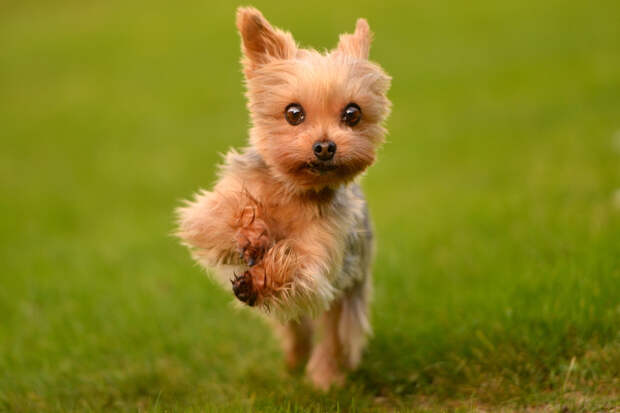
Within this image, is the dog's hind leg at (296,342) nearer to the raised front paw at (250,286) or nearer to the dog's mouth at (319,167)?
the raised front paw at (250,286)

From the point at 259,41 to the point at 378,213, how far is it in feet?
19.6

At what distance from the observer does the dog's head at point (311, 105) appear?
4227 mm

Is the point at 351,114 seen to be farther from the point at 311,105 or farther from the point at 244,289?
the point at 244,289

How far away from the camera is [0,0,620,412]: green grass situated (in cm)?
539

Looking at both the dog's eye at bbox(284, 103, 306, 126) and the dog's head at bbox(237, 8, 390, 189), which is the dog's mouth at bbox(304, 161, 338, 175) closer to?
the dog's head at bbox(237, 8, 390, 189)

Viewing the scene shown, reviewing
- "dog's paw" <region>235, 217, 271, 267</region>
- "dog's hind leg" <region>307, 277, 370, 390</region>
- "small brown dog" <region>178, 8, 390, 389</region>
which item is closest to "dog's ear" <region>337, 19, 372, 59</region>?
"small brown dog" <region>178, 8, 390, 389</region>

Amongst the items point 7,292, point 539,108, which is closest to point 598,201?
point 539,108

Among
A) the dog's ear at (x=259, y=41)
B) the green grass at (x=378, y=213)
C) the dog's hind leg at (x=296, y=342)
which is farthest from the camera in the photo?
the dog's hind leg at (x=296, y=342)

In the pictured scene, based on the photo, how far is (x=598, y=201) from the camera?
7.77 m

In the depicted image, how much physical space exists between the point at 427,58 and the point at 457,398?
1288cm

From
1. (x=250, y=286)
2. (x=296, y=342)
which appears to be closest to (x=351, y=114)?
(x=250, y=286)

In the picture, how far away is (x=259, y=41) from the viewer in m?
4.70

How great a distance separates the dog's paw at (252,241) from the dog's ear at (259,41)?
39.0 inches

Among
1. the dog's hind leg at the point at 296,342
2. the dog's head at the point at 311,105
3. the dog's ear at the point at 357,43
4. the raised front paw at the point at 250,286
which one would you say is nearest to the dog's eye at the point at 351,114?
the dog's head at the point at 311,105
